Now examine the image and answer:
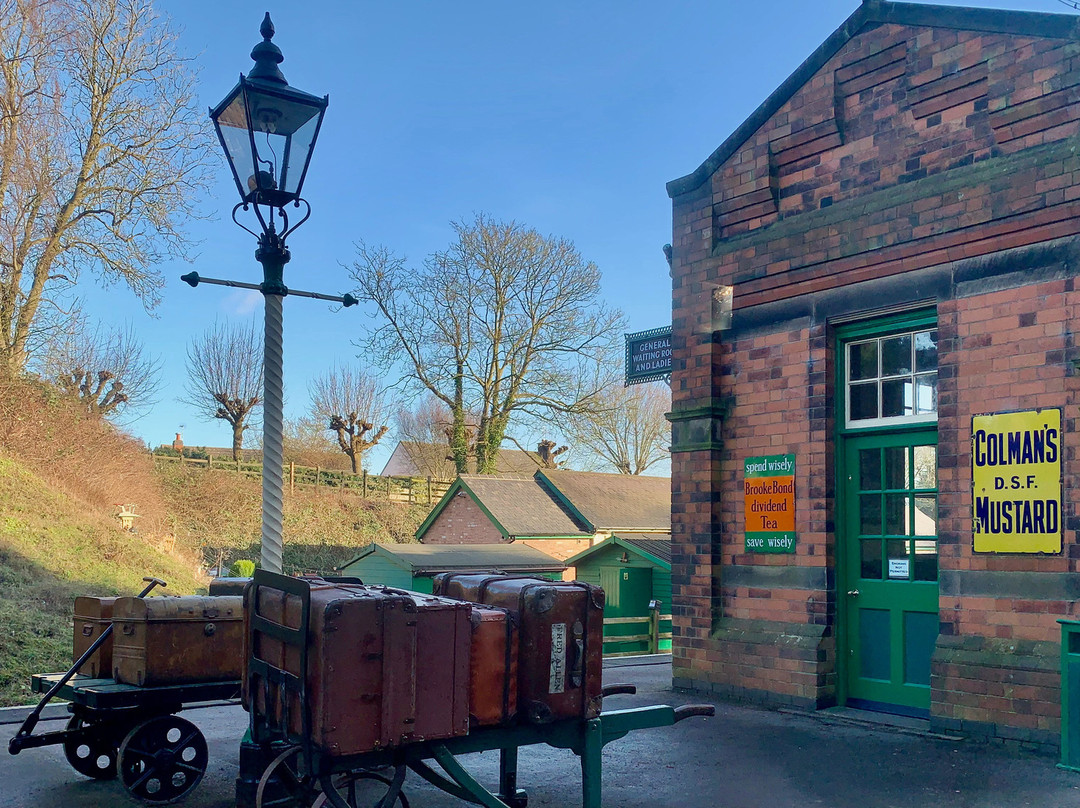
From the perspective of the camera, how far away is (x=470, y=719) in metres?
4.75

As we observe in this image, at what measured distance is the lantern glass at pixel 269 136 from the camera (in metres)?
6.10

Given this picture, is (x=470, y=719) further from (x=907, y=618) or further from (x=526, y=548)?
(x=526, y=548)

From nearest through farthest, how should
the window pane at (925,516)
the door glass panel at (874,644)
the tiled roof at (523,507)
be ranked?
the window pane at (925,516)
the door glass panel at (874,644)
the tiled roof at (523,507)

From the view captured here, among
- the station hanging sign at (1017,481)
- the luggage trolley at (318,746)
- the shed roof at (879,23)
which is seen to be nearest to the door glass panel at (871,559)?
the station hanging sign at (1017,481)

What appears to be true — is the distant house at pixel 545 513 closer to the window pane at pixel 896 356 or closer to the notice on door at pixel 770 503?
the notice on door at pixel 770 503

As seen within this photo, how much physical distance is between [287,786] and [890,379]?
6.04 metres

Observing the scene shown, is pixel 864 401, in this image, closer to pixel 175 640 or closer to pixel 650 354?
pixel 650 354

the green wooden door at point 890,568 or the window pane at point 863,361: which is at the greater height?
the window pane at point 863,361

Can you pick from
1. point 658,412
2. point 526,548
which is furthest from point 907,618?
point 658,412

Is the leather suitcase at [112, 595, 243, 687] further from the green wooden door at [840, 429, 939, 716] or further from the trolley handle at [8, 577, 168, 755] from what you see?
the green wooden door at [840, 429, 939, 716]

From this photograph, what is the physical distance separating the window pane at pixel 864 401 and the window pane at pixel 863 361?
0.09 meters

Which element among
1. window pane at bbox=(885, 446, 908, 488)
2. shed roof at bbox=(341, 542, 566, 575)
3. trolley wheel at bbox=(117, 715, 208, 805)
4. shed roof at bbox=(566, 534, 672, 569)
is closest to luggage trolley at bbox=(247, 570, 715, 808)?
trolley wheel at bbox=(117, 715, 208, 805)

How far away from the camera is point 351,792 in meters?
4.88

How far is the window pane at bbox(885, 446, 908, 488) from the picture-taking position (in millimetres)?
8266
